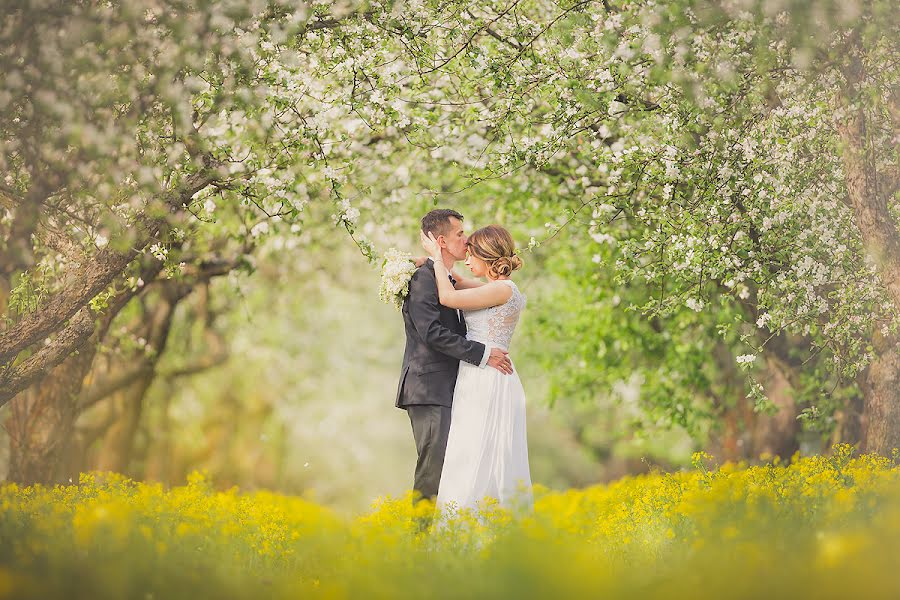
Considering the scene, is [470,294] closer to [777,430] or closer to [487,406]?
[487,406]

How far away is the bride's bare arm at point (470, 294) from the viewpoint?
777cm

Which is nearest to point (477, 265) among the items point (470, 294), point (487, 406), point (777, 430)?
point (470, 294)

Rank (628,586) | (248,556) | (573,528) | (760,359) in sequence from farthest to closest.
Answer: (760,359) < (248,556) < (573,528) < (628,586)

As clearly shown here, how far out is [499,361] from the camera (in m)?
7.88

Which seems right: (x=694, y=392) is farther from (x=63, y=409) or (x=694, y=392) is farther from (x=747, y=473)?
(x=63, y=409)

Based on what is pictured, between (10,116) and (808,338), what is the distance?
9.14 metres

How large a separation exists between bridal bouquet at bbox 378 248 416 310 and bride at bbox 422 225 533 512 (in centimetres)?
24

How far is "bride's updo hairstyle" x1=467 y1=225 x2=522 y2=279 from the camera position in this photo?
26.5 feet

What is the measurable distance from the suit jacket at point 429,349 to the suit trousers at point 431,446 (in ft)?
0.33

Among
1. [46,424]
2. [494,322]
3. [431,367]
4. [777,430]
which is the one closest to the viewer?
[431,367]

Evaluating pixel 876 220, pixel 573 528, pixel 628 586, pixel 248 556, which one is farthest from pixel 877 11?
pixel 248 556

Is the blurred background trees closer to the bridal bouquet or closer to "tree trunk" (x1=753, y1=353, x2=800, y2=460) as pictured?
the bridal bouquet

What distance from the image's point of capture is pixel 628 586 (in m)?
4.73

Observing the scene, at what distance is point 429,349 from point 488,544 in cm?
226
